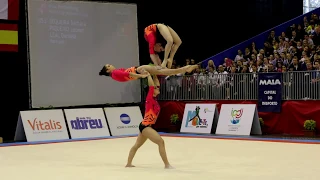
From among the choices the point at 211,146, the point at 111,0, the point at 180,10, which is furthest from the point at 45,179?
the point at 180,10

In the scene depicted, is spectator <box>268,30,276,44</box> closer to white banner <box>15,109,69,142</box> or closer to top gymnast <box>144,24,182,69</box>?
white banner <box>15,109,69,142</box>

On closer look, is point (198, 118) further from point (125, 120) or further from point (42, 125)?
point (42, 125)

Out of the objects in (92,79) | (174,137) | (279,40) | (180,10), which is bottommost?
(174,137)

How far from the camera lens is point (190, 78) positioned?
653 inches

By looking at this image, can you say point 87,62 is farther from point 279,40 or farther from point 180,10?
point 279,40

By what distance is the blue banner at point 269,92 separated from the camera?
580 inches

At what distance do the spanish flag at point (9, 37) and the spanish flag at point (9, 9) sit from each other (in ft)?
0.75

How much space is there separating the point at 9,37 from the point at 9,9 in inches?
30.6

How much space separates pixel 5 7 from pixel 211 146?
715 centimetres

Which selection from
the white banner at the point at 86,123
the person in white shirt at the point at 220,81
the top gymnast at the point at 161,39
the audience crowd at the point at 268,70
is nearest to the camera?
the top gymnast at the point at 161,39

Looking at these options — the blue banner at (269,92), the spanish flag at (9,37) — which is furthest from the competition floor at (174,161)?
the spanish flag at (9,37)

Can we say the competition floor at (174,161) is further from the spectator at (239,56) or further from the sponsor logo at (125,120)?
the spectator at (239,56)

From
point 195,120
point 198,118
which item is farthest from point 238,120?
point 195,120

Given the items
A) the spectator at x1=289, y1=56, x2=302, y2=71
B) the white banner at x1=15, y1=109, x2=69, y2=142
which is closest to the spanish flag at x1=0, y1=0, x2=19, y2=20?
the white banner at x1=15, y1=109, x2=69, y2=142
